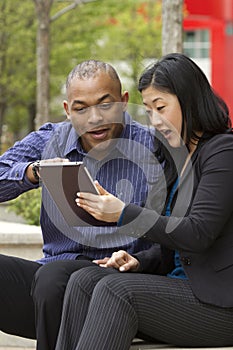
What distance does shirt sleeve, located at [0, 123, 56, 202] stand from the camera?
3965 millimetres

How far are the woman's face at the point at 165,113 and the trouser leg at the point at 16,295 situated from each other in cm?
89

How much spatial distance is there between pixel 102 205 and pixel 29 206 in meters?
3.80

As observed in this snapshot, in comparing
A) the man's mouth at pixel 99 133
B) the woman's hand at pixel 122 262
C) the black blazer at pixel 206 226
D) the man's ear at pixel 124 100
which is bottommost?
the woman's hand at pixel 122 262

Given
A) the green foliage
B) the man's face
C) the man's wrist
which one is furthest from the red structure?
the man's wrist

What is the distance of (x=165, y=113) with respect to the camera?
3.42 m

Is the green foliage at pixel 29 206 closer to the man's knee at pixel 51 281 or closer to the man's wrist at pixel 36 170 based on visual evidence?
the man's wrist at pixel 36 170

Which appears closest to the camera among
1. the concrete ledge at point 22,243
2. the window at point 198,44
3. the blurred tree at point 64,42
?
the concrete ledge at point 22,243

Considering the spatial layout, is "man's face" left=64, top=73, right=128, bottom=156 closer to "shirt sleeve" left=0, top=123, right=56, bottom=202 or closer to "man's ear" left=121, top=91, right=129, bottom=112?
"man's ear" left=121, top=91, right=129, bottom=112

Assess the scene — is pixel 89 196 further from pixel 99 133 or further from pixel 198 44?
pixel 198 44

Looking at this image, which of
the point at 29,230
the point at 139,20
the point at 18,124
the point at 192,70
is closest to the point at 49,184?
the point at 192,70

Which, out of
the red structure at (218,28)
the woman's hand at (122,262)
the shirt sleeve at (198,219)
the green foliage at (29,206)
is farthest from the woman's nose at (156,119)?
the red structure at (218,28)

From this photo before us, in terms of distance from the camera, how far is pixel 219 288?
128 inches

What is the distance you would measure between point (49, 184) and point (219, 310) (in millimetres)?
838

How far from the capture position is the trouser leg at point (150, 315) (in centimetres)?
310
